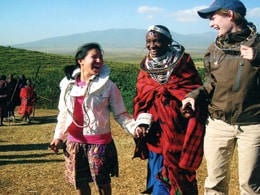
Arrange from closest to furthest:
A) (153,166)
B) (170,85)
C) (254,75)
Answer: (254,75), (170,85), (153,166)

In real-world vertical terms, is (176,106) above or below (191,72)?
below

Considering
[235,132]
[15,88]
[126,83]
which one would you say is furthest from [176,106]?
[126,83]

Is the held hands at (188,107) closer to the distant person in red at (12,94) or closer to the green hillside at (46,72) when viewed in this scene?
the green hillside at (46,72)

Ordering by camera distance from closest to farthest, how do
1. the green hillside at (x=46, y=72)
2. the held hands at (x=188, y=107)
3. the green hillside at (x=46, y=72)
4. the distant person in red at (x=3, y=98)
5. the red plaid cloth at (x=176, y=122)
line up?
the held hands at (x=188, y=107), the red plaid cloth at (x=176, y=122), the distant person in red at (x=3, y=98), the green hillside at (x=46, y=72), the green hillside at (x=46, y=72)

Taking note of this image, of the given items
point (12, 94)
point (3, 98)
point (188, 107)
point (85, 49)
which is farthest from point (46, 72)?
point (188, 107)

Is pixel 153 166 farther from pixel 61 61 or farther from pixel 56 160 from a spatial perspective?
pixel 61 61

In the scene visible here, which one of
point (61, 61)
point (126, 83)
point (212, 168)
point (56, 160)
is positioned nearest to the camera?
point (212, 168)

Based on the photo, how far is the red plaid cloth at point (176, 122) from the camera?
3.69m

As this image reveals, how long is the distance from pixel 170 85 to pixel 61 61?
34.0m

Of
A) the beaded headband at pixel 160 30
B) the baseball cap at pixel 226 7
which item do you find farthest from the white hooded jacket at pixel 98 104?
the baseball cap at pixel 226 7

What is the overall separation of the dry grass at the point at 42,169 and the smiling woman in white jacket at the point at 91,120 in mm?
2317

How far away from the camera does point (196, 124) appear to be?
12.0ft

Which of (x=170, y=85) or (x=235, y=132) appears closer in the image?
(x=235, y=132)

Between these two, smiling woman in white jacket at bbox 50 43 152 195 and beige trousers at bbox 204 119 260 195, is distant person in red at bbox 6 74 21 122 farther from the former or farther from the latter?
beige trousers at bbox 204 119 260 195
